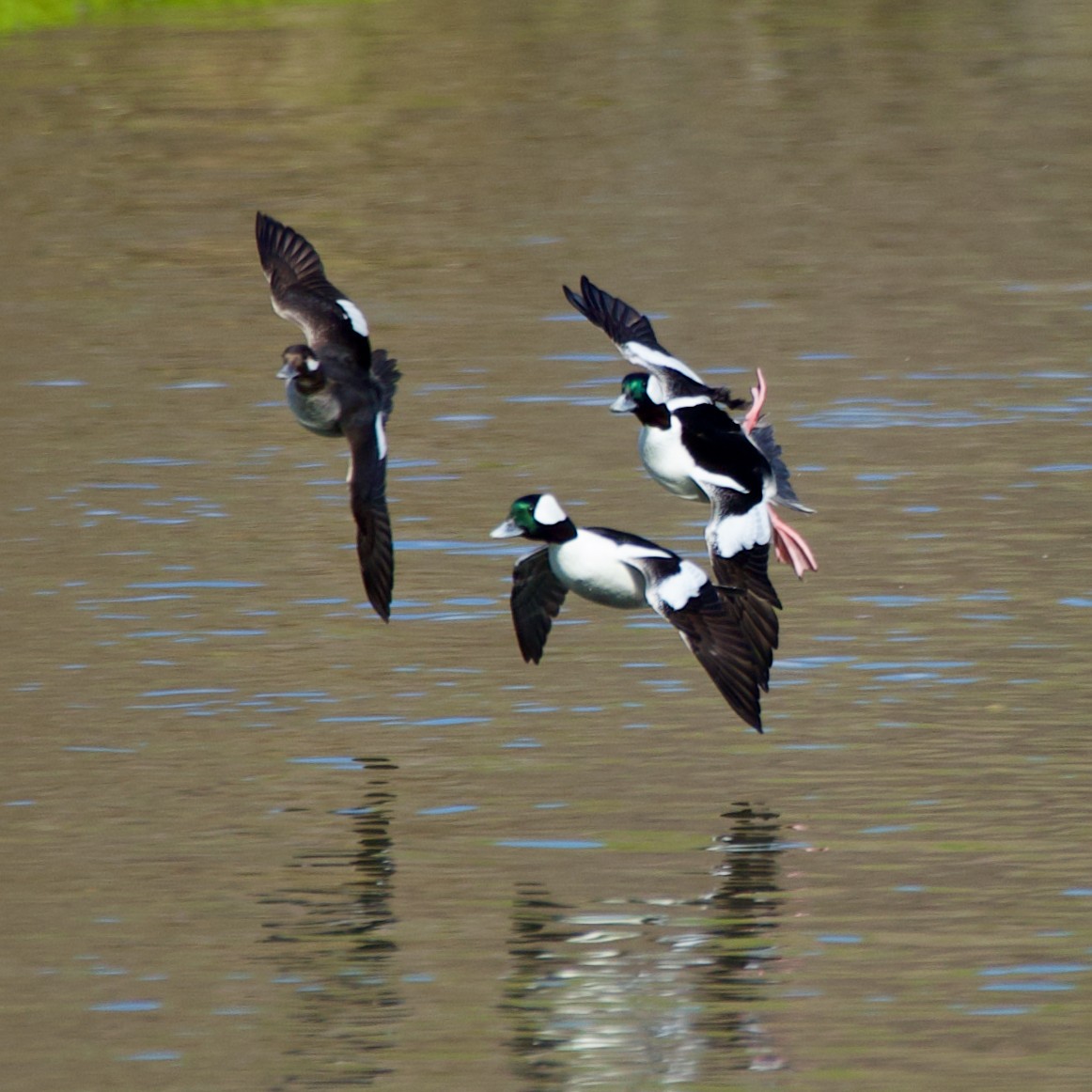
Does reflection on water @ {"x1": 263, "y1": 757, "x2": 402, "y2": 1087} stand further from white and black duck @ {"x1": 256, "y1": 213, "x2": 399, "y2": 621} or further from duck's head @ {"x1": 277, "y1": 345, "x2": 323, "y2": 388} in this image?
duck's head @ {"x1": 277, "y1": 345, "x2": 323, "y2": 388}

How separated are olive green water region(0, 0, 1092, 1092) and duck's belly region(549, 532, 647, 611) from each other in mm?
724

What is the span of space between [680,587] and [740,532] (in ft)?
4.04

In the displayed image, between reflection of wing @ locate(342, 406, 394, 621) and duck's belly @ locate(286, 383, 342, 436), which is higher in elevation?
duck's belly @ locate(286, 383, 342, 436)

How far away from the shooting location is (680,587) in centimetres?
1184

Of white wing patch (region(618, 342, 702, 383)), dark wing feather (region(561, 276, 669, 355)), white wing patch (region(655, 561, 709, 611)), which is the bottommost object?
white wing patch (region(655, 561, 709, 611))

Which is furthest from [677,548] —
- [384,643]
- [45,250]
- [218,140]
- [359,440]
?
[218,140]

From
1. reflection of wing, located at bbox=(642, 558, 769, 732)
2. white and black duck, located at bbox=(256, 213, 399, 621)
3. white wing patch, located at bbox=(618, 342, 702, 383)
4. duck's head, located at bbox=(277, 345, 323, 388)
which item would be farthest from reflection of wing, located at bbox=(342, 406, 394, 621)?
white wing patch, located at bbox=(618, 342, 702, 383)

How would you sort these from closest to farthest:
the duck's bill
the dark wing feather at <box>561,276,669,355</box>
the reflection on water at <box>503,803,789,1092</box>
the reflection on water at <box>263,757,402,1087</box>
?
the reflection on water at <box>503,803,789,1092</box>, the reflection on water at <box>263,757,402,1087</box>, the duck's bill, the dark wing feather at <box>561,276,669,355</box>

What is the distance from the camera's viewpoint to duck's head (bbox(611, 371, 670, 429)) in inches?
522

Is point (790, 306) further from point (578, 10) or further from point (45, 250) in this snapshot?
point (578, 10)

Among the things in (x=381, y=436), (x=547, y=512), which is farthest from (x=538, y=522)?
(x=381, y=436)

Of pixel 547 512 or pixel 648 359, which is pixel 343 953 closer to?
pixel 547 512

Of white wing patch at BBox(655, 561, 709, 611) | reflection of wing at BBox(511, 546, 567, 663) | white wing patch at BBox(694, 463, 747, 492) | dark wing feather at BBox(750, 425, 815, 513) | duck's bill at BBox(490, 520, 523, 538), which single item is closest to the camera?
white wing patch at BBox(655, 561, 709, 611)

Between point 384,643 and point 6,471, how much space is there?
15.7ft
